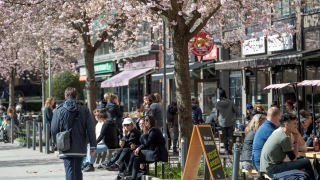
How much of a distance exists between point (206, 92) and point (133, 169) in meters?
13.5

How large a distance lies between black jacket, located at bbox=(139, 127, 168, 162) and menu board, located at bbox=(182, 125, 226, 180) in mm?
1161

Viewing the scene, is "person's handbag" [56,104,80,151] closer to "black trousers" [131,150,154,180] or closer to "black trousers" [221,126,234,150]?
"black trousers" [131,150,154,180]

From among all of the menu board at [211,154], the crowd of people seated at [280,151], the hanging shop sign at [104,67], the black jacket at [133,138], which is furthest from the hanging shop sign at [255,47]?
the hanging shop sign at [104,67]

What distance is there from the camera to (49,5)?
531 inches

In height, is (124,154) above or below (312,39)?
below

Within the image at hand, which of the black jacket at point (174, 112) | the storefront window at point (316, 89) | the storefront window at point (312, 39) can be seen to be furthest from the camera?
the storefront window at point (312, 39)

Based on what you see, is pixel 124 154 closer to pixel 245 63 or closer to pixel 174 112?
pixel 174 112

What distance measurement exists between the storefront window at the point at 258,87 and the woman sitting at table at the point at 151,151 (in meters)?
10.6

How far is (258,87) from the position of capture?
19.0 m

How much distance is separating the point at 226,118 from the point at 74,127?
6111mm

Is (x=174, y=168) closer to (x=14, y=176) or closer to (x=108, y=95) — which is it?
(x=14, y=176)

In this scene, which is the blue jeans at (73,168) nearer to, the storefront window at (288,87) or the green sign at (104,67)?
the storefront window at (288,87)

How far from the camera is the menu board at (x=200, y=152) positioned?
735 centimetres

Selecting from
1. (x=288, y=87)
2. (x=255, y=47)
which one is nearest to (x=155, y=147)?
(x=288, y=87)
